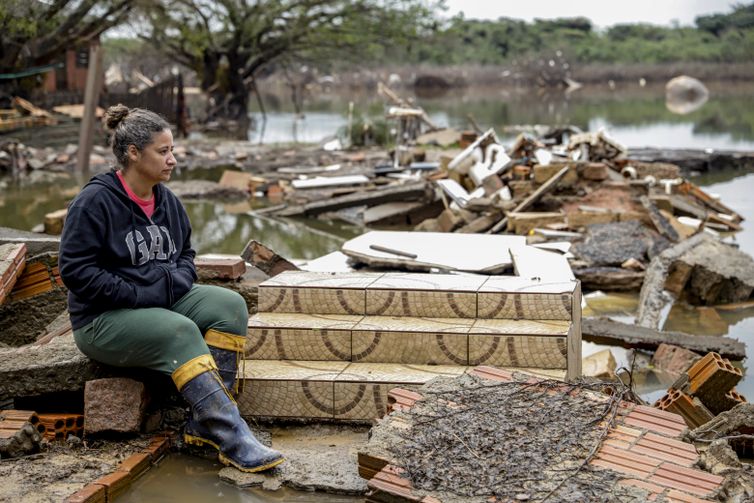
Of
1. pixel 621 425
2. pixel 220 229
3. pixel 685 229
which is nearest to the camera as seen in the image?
pixel 621 425

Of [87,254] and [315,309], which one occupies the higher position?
[87,254]

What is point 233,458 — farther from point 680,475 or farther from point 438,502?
point 680,475

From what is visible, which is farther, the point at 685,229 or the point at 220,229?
the point at 220,229

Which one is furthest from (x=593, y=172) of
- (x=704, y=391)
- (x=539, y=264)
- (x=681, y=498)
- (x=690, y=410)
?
(x=681, y=498)

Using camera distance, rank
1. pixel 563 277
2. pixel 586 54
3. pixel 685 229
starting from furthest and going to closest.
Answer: pixel 586 54 → pixel 685 229 → pixel 563 277

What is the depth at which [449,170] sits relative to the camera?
13.1 metres

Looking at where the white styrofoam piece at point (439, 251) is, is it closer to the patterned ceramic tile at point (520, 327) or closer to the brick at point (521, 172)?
the patterned ceramic tile at point (520, 327)

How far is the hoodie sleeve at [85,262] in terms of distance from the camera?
13.1 feet

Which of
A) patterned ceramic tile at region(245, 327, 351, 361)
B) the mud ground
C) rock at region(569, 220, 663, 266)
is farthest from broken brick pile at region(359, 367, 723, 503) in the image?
rock at region(569, 220, 663, 266)

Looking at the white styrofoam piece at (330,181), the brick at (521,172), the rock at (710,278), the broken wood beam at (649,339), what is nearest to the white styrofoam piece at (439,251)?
the broken wood beam at (649,339)

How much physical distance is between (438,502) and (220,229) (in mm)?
9443

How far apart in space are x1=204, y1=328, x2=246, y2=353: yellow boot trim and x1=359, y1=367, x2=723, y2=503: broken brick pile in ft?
2.66

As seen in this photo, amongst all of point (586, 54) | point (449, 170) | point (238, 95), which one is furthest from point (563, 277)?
point (586, 54)

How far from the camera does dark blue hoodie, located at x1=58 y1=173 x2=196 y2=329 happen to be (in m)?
4.02
